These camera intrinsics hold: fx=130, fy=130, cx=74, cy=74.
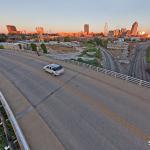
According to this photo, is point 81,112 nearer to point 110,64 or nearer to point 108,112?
point 108,112

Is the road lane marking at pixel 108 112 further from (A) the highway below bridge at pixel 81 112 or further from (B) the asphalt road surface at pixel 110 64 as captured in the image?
(B) the asphalt road surface at pixel 110 64

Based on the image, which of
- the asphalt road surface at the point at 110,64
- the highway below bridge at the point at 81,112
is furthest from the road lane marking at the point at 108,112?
the asphalt road surface at the point at 110,64

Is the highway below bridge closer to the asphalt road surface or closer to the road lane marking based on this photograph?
the road lane marking

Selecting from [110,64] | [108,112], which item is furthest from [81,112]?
[110,64]

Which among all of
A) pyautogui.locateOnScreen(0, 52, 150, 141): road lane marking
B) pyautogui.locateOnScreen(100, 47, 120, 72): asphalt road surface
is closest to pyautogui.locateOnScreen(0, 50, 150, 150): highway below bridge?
pyautogui.locateOnScreen(0, 52, 150, 141): road lane marking

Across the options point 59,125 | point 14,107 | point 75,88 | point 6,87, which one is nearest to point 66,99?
point 75,88

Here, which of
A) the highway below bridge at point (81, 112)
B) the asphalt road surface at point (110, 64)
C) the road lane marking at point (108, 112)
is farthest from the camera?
the asphalt road surface at point (110, 64)

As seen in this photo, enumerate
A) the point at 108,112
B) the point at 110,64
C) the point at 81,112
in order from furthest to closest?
1. the point at 110,64
2. the point at 81,112
3. the point at 108,112

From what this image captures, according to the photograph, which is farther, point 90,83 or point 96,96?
point 90,83

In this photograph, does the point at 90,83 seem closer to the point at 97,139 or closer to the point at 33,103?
the point at 33,103
